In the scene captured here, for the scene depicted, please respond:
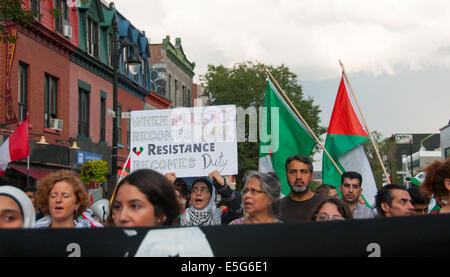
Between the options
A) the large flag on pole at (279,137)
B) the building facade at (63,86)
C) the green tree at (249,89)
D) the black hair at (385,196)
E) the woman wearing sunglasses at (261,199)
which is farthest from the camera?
the green tree at (249,89)

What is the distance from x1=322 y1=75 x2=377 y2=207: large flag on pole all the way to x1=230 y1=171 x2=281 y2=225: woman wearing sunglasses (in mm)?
4644

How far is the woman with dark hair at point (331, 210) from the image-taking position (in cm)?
419

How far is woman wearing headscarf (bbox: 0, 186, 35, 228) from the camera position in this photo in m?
3.46

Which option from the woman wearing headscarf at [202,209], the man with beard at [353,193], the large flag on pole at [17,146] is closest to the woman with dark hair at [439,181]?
the man with beard at [353,193]

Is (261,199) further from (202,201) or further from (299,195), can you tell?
(202,201)

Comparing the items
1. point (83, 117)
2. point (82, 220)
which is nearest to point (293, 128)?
point (82, 220)

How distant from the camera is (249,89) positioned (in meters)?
47.2

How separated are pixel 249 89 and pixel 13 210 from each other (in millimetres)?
44027

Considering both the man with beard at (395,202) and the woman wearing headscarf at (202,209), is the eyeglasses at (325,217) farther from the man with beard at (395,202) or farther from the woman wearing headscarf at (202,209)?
the woman wearing headscarf at (202,209)

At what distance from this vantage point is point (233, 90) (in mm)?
46906

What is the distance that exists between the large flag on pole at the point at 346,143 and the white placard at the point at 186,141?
6.07 ft

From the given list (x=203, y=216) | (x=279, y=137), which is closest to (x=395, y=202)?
(x=203, y=216)

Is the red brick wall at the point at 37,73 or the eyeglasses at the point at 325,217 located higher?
the red brick wall at the point at 37,73

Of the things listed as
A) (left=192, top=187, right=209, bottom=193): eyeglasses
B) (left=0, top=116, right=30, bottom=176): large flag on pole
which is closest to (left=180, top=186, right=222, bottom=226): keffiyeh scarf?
(left=192, top=187, right=209, bottom=193): eyeglasses
